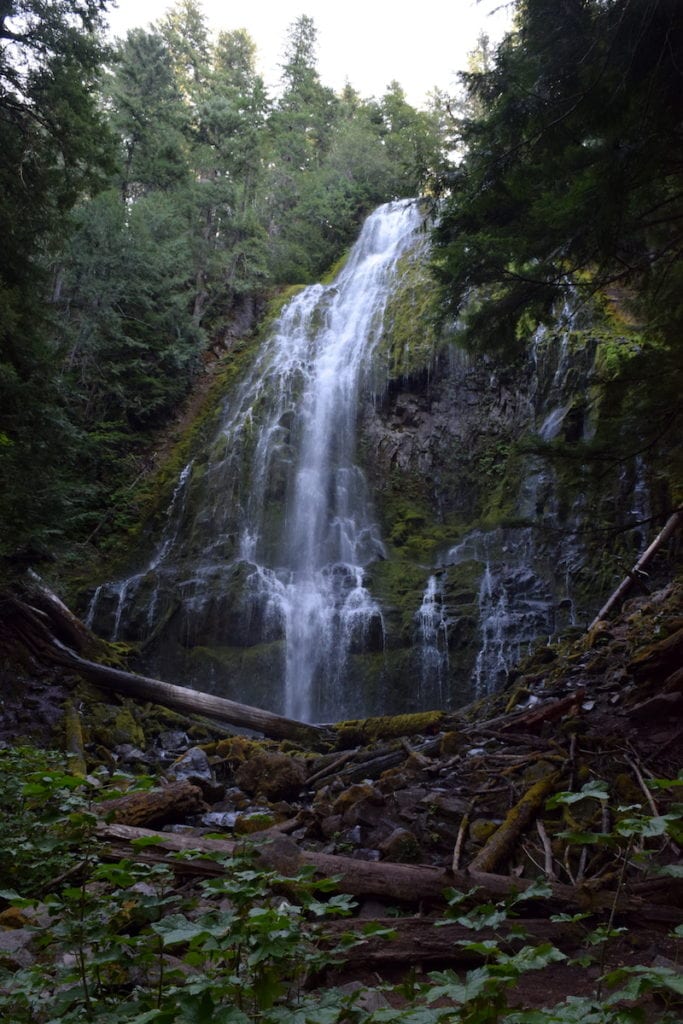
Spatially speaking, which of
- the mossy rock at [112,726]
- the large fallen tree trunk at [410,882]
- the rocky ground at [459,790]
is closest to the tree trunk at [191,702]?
the rocky ground at [459,790]

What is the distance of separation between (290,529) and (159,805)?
10152 millimetres

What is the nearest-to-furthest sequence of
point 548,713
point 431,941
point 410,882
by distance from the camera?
point 431,941, point 410,882, point 548,713

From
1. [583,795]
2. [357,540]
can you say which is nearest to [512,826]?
[583,795]

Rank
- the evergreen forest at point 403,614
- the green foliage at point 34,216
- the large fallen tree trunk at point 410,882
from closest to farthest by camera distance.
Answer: the evergreen forest at point 403,614 < the large fallen tree trunk at point 410,882 < the green foliage at point 34,216

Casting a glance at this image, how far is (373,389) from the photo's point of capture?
665 inches

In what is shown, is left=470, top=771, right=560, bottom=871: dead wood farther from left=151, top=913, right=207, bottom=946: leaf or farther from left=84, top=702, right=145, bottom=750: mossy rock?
left=84, top=702, right=145, bottom=750: mossy rock

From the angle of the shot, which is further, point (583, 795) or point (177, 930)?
point (583, 795)

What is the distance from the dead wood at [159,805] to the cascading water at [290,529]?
645 centimetres

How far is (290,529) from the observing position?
47.2ft

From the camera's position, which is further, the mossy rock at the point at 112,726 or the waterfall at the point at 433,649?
the waterfall at the point at 433,649

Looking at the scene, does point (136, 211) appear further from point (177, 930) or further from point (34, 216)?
point (177, 930)

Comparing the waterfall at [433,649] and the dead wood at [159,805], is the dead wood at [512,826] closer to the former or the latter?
the dead wood at [159,805]

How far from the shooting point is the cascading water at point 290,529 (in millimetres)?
11703

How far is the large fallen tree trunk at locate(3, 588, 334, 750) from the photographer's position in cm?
777
